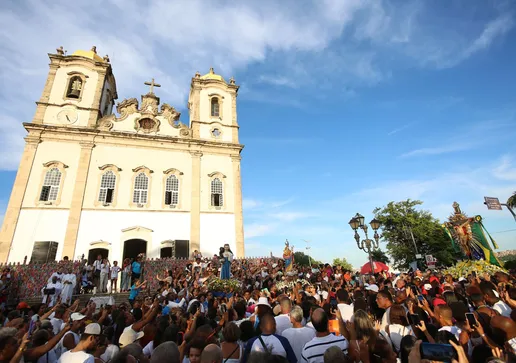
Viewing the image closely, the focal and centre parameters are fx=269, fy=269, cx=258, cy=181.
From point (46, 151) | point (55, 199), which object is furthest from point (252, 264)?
point (46, 151)

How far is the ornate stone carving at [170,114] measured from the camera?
25422mm

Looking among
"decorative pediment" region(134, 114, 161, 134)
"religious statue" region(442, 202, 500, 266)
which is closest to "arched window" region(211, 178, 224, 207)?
"decorative pediment" region(134, 114, 161, 134)

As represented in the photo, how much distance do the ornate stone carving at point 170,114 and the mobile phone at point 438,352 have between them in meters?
25.7

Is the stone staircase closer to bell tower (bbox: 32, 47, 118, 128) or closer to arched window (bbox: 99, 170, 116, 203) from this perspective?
arched window (bbox: 99, 170, 116, 203)

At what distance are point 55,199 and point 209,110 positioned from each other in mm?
15048

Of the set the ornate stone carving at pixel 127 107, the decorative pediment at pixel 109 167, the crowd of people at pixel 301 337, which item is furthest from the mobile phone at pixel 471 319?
the ornate stone carving at pixel 127 107

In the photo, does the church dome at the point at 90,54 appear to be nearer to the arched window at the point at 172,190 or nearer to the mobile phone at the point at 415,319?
the arched window at the point at 172,190

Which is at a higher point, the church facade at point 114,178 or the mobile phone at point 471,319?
the church facade at point 114,178

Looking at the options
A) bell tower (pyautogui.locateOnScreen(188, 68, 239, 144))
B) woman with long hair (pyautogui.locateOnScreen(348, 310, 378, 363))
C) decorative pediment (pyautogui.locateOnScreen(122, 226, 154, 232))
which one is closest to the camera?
woman with long hair (pyautogui.locateOnScreen(348, 310, 378, 363))

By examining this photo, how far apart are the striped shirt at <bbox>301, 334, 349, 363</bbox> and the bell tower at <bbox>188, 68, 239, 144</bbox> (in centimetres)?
2389

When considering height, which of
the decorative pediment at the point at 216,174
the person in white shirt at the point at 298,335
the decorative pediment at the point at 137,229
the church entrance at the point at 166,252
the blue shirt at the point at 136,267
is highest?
the decorative pediment at the point at 216,174

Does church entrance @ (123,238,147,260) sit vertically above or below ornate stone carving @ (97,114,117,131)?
below

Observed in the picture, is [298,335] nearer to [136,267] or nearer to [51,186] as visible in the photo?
[136,267]

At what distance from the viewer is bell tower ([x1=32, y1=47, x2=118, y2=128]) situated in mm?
22156
